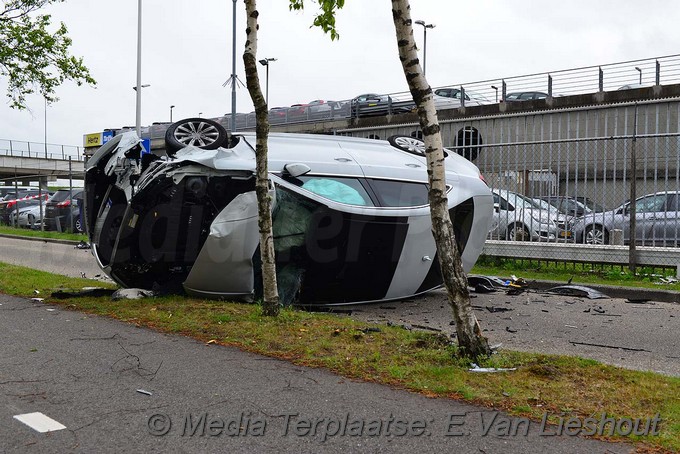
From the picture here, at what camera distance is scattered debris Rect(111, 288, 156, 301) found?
27.5ft

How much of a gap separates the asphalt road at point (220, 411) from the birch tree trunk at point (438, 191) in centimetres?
94

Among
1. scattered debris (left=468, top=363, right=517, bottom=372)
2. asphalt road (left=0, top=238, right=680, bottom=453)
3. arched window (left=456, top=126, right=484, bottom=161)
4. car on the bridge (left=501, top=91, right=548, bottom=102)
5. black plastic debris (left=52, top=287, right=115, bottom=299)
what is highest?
car on the bridge (left=501, top=91, right=548, bottom=102)

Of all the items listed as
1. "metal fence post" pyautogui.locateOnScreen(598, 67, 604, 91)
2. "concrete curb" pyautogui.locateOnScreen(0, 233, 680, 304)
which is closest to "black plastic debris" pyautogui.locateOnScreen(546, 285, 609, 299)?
"concrete curb" pyautogui.locateOnScreen(0, 233, 680, 304)

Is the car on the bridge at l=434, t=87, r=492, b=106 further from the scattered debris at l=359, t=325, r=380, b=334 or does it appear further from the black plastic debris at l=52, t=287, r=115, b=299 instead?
the scattered debris at l=359, t=325, r=380, b=334

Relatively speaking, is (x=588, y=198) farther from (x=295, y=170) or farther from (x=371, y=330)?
(x=371, y=330)

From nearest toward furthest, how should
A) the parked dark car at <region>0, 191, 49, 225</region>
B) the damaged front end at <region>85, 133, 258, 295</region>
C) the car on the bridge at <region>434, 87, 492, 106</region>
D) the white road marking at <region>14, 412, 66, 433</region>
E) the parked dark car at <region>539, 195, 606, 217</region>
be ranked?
the white road marking at <region>14, 412, 66, 433</region> → the damaged front end at <region>85, 133, 258, 295</region> → the parked dark car at <region>539, 195, 606, 217</region> → the car on the bridge at <region>434, 87, 492, 106</region> → the parked dark car at <region>0, 191, 49, 225</region>

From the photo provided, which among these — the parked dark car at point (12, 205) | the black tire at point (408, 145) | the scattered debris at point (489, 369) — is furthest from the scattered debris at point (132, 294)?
the parked dark car at point (12, 205)

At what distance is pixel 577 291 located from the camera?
9969mm

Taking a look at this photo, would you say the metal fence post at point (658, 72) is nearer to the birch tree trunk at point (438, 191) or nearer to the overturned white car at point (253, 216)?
the overturned white car at point (253, 216)

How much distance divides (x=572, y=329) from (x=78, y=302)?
5577 millimetres

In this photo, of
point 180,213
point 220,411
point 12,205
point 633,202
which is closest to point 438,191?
point 220,411

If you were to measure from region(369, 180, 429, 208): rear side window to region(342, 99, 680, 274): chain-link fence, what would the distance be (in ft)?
13.1

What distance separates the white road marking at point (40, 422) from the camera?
399 cm

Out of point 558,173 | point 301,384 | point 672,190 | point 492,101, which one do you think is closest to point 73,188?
point 492,101
